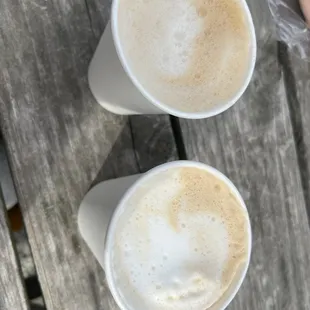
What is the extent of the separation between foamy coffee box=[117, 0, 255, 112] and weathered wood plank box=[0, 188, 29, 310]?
0.84 feet

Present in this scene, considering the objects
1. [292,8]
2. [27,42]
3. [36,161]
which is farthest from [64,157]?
[292,8]

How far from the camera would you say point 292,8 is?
84 cm

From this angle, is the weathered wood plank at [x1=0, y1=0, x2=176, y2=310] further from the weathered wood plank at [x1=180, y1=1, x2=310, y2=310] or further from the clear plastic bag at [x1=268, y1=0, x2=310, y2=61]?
the clear plastic bag at [x1=268, y1=0, x2=310, y2=61]

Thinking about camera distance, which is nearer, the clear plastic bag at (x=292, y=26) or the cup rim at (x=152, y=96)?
the cup rim at (x=152, y=96)

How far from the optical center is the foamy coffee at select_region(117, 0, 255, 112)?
26.1 inches

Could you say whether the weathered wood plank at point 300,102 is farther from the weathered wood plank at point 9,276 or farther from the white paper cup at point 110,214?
the weathered wood plank at point 9,276

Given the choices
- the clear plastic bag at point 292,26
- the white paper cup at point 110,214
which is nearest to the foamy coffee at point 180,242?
the white paper cup at point 110,214

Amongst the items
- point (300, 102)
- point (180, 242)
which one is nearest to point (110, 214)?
point (180, 242)

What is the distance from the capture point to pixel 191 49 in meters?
0.68

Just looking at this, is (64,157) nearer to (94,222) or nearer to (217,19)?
(94,222)

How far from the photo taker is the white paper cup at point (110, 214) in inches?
25.5

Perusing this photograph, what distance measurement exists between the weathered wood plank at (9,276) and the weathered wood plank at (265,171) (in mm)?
260

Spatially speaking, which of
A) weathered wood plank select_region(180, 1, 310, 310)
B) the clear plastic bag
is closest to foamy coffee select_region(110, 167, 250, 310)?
weathered wood plank select_region(180, 1, 310, 310)

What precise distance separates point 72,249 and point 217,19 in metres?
0.34
